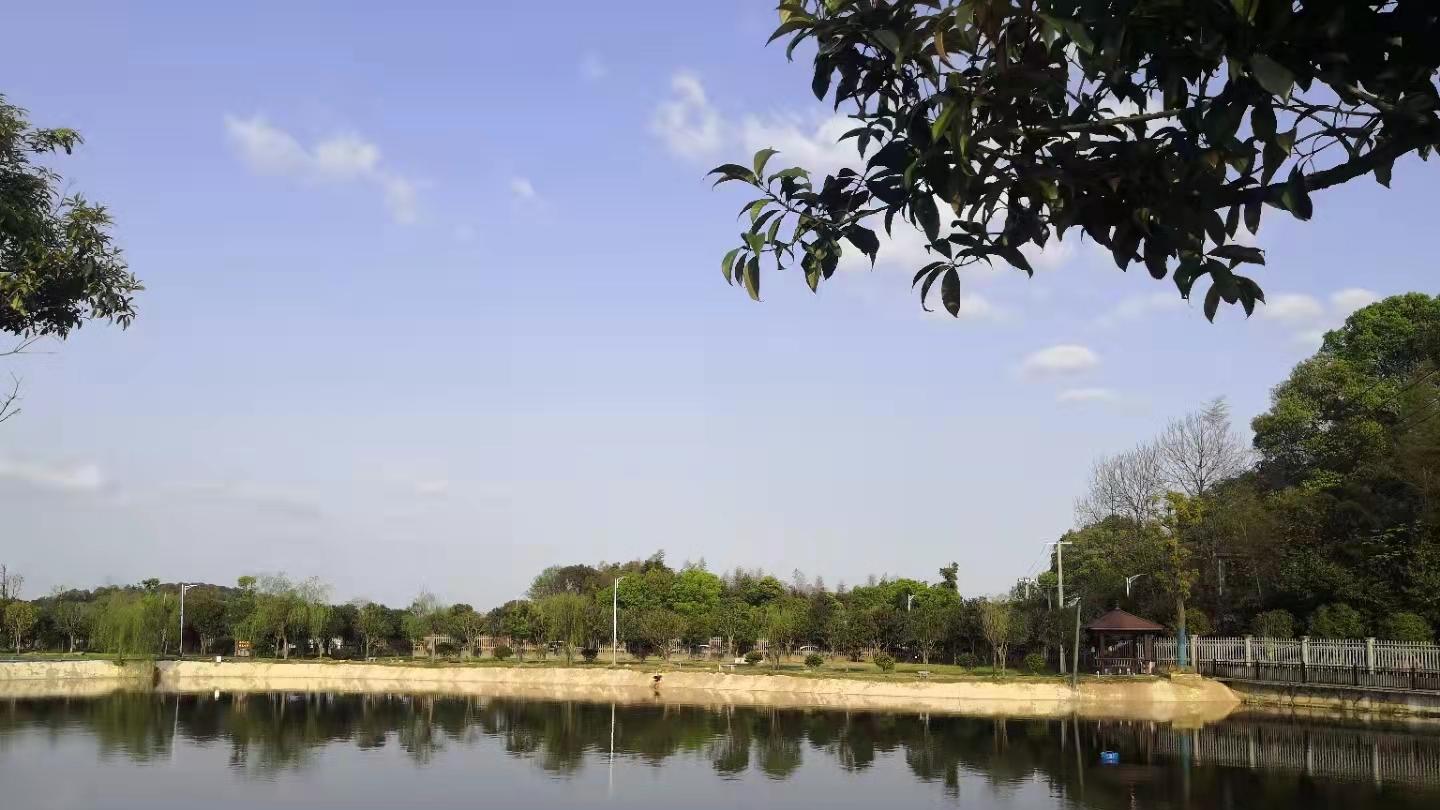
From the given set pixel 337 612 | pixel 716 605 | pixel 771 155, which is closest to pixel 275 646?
pixel 337 612

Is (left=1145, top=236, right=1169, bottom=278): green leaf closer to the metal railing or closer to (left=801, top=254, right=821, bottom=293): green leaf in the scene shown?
(left=801, top=254, right=821, bottom=293): green leaf

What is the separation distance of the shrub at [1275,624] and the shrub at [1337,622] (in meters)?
0.96

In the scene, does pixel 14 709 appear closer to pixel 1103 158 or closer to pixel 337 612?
pixel 337 612

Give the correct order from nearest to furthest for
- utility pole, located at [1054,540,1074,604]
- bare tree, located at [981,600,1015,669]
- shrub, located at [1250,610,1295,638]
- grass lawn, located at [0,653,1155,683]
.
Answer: shrub, located at [1250,610,1295,638], utility pole, located at [1054,540,1074,604], grass lawn, located at [0,653,1155,683], bare tree, located at [981,600,1015,669]

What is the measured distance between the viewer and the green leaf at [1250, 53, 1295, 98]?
2959 millimetres

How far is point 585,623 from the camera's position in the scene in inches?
2502

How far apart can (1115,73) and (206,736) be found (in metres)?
35.9

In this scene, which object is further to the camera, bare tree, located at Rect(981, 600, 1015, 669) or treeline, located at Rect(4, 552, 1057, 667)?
treeline, located at Rect(4, 552, 1057, 667)

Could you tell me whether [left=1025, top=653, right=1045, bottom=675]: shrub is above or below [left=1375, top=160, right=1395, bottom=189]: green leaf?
below

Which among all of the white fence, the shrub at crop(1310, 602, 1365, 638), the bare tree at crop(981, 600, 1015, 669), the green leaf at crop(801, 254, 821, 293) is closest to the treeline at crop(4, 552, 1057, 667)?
the bare tree at crop(981, 600, 1015, 669)

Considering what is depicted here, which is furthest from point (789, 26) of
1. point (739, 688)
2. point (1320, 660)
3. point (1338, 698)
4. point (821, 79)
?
point (739, 688)

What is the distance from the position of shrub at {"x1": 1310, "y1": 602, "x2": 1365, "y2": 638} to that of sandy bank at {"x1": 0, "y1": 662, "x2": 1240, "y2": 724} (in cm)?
409

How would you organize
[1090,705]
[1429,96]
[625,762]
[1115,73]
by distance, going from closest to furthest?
[1429,96]
[1115,73]
[625,762]
[1090,705]

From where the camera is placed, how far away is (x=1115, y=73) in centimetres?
365
